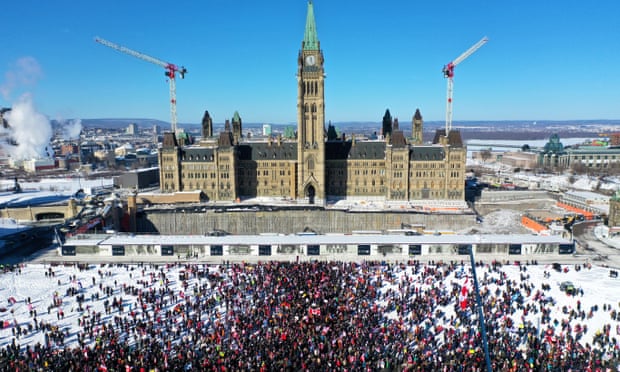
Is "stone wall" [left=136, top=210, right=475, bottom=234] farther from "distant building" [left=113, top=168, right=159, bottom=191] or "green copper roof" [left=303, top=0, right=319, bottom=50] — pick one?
"green copper roof" [left=303, top=0, right=319, bottom=50]

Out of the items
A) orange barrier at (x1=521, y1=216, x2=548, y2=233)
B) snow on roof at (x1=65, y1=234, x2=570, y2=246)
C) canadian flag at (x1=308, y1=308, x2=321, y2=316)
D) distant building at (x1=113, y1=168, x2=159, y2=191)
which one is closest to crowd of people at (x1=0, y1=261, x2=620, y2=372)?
canadian flag at (x1=308, y1=308, x2=321, y2=316)

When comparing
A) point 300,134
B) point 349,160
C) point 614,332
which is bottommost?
point 614,332

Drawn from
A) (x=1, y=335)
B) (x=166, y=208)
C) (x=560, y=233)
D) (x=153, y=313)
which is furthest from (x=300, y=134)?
(x=1, y=335)

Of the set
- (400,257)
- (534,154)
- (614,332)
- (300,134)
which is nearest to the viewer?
(614,332)

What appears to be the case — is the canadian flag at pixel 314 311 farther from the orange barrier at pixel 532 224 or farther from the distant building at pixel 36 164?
the distant building at pixel 36 164

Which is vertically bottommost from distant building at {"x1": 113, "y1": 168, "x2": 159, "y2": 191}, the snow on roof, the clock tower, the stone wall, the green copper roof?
the stone wall

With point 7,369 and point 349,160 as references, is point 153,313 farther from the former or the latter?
point 349,160

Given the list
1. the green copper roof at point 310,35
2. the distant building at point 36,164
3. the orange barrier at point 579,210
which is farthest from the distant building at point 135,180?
the orange barrier at point 579,210

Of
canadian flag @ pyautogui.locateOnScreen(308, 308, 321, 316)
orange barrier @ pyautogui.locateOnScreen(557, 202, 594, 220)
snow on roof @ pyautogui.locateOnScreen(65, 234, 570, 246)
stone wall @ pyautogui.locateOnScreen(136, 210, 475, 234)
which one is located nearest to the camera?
canadian flag @ pyautogui.locateOnScreen(308, 308, 321, 316)
